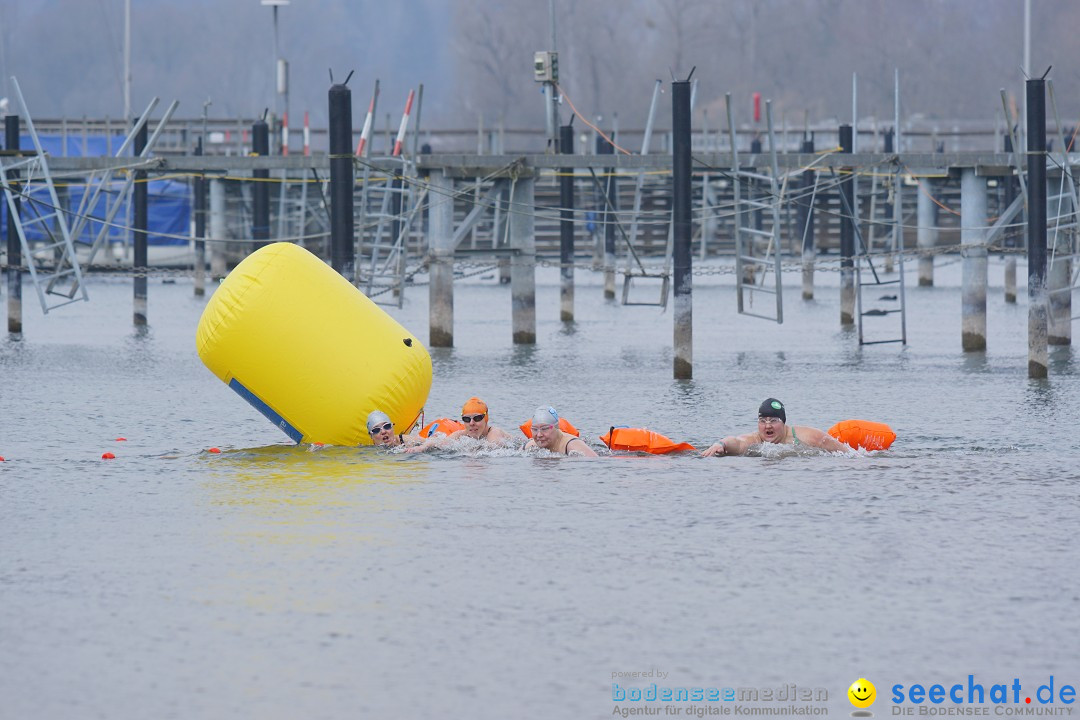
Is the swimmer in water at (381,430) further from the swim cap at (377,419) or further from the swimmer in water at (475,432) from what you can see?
the swimmer in water at (475,432)

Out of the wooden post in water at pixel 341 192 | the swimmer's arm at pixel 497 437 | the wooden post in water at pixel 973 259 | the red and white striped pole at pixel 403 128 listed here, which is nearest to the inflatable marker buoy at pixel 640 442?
the swimmer's arm at pixel 497 437

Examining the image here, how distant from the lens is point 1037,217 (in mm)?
23906

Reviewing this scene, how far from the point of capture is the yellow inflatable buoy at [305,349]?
56.2 feet

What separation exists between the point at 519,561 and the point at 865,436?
6270mm

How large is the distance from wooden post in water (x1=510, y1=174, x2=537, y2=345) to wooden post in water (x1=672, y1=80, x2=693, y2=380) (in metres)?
5.46

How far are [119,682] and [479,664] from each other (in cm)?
206

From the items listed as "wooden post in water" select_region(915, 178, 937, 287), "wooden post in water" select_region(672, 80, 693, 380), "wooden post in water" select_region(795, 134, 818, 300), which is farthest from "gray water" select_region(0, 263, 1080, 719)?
"wooden post in water" select_region(915, 178, 937, 287)

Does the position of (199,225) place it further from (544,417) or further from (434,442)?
(544,417)

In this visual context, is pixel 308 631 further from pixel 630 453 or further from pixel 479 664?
pixel 630 453

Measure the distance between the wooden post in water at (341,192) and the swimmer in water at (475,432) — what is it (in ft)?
27.5

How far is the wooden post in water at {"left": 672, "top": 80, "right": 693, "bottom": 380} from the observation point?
80.1ft

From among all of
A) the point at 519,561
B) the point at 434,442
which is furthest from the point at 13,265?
the point at 519,561

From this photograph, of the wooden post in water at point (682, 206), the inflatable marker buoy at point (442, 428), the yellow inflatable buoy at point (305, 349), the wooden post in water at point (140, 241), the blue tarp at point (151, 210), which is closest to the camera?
the yellow inflatable buoy at point (305, 349)

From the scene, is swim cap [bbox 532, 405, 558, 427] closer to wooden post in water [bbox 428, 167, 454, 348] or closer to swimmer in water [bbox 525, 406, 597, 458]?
swimmer in water [bbox 525, 406, 597, 458]
